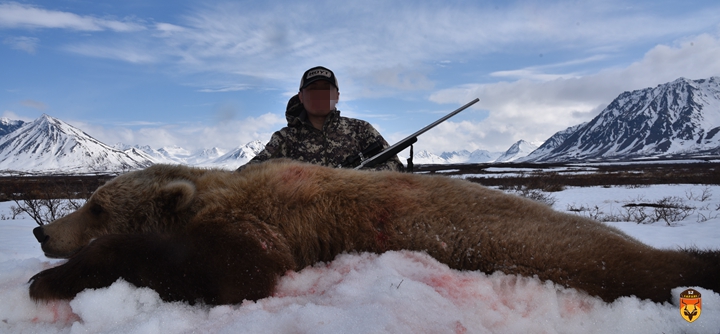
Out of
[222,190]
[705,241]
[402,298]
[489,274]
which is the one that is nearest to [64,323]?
[222,190]

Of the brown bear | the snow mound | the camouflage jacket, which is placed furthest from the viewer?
the camouflage jacket

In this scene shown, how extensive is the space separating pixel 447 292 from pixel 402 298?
388mm

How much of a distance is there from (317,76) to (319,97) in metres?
0.28

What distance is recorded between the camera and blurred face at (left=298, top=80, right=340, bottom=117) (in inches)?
209

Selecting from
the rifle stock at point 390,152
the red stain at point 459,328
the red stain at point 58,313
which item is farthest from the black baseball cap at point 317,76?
the red stain at point 459,328

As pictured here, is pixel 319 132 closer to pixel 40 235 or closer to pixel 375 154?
pixel 375 154

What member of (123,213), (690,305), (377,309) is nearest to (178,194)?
(123,213)

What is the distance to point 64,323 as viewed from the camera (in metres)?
2.09

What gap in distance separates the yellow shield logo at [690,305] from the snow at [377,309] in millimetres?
26

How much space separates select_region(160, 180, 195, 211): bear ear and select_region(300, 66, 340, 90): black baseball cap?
104 inches

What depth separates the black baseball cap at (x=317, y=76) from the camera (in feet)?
17.2

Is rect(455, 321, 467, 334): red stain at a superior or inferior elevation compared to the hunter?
inferior

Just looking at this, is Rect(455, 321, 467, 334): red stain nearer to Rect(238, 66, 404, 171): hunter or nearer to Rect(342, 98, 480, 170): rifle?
Rect(342, 98, 480, 170): rifle

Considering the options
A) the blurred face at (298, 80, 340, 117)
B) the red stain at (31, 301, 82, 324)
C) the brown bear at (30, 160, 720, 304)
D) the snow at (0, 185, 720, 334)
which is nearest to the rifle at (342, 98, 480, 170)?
the blurred face at (298, 80, 340, 117)
